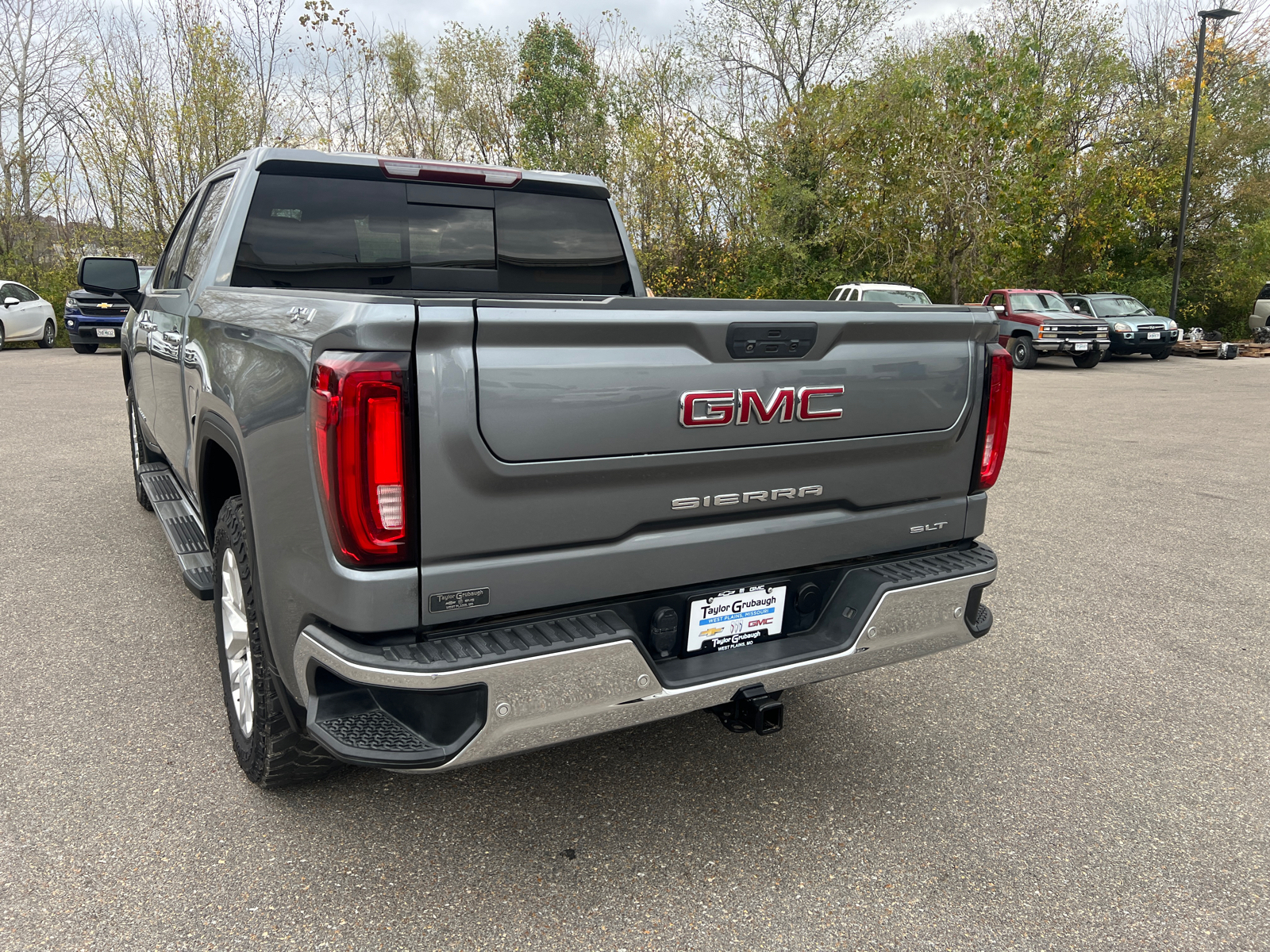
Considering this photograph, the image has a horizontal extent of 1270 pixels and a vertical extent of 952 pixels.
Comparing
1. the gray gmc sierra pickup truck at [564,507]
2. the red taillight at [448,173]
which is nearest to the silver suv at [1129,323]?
the red taillight at [448,173]

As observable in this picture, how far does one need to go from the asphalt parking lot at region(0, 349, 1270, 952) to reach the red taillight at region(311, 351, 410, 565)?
3.32 feet

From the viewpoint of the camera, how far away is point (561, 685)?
2.11 m

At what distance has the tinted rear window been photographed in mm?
3729

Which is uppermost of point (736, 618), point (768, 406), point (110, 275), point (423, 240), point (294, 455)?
point (423, 240)

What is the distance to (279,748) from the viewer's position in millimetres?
2623

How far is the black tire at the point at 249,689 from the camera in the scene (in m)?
2.54

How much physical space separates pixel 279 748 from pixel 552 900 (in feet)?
2.99

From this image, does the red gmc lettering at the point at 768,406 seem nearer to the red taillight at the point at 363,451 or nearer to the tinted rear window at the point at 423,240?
the red taillight at the point at 363,451

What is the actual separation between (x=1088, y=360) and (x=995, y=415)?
66.7 feet

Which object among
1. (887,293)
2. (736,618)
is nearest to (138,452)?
(736,618)

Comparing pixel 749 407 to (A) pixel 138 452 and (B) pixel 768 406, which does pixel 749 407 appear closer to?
(B) pixel 768 406

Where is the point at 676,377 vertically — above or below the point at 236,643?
above

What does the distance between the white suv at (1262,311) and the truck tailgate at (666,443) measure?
30.8 m

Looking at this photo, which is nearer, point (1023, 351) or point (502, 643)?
point (502, 643)
